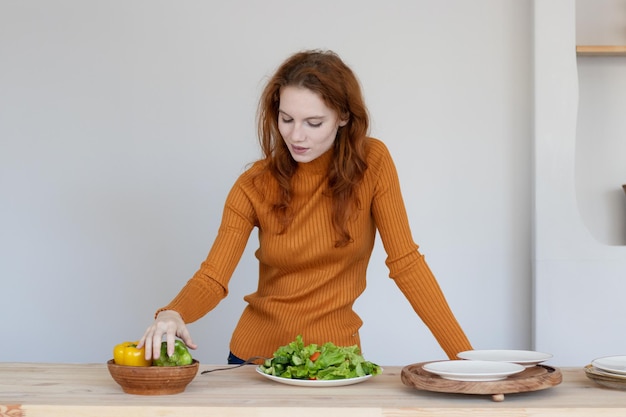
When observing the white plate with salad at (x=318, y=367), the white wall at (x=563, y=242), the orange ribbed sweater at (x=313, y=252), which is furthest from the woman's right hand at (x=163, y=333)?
the white wall at (x=563, y=242)

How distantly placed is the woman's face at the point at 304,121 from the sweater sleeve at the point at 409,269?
21 centimetres

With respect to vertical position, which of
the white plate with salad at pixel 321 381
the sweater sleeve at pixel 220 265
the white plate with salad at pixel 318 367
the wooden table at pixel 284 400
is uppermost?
the sweater sleeve at pixel 220 265

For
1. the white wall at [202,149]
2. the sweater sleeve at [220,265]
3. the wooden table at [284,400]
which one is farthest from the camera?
the white wall at [202,149]

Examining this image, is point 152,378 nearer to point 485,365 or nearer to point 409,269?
point 485,365

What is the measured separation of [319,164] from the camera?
2.38 metres

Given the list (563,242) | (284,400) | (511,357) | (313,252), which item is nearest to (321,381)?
(284,400)

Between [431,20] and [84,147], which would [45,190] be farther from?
[431,20]

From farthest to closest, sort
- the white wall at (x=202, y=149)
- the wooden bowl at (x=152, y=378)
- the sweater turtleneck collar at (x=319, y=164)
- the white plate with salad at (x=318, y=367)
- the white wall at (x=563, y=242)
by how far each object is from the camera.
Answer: the white wall at (x=202, y=149), the white wall at (x=563, y=242), the sweater turtleneck collar at (x=319, y=164), the white plate with salad at (x=318, y=367), the wooden bowl at (x=152, y=378)

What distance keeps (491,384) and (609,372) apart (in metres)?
0.33

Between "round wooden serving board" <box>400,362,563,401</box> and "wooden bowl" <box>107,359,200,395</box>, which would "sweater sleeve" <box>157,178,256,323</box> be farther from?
"round wooden serving board" <box>400,362,563,401</box>

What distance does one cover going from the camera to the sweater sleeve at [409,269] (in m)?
2.18

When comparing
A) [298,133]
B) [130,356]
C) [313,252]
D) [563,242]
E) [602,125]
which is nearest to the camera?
[130,356]

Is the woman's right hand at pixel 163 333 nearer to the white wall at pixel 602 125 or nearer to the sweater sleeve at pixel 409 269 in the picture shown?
the sweater sleeve at pixel 409 269

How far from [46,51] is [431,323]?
8.12ft
